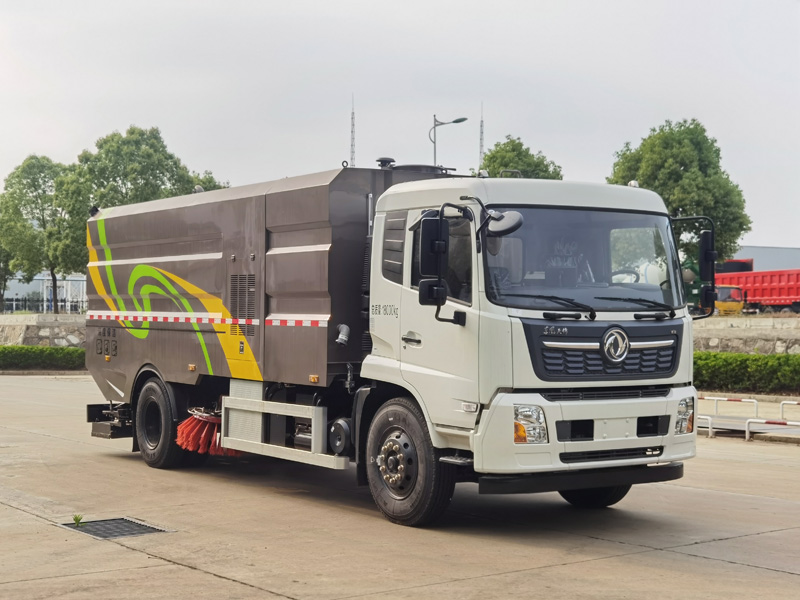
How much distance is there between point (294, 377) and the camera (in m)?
10.5

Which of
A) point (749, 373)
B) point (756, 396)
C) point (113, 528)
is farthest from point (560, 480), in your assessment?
point (749, 373)

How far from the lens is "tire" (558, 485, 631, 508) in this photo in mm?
10234

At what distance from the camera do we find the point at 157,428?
1322 centimetres

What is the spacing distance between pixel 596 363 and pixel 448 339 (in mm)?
1191

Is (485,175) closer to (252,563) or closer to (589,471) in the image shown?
(589,471)

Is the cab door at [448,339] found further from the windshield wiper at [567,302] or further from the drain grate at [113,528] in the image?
the drain grate at [113,528]

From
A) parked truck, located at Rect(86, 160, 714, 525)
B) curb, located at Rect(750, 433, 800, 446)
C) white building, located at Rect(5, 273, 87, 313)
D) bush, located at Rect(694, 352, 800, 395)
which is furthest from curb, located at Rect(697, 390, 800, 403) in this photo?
white building, located at Rect(5, 273, 87, 313)

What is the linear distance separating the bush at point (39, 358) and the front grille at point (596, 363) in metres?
38.0

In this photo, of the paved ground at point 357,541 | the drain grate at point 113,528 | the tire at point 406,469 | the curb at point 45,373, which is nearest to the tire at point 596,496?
the paved ground at point 357,541

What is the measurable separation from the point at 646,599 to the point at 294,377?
475 cm

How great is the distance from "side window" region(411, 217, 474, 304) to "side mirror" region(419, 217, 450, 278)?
0.15 meters

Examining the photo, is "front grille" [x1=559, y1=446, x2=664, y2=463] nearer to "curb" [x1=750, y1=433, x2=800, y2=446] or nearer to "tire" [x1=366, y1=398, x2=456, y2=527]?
"tire" [x1=366, y1=398, x2=456, y2=527]

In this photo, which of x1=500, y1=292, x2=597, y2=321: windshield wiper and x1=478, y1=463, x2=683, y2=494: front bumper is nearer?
x1=478, y1=463, x2=683, y2=494: front bumper

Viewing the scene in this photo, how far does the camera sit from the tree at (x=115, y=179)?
57000mm
